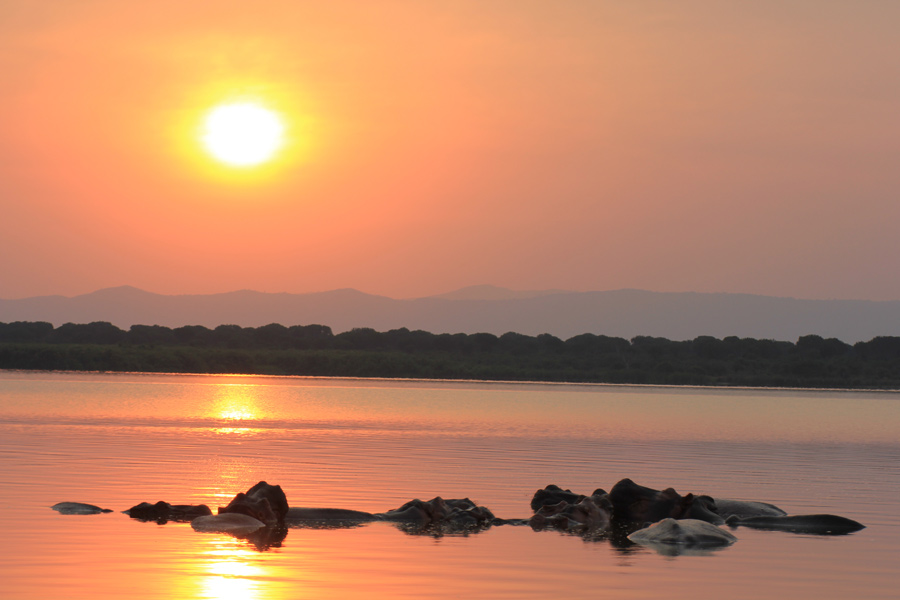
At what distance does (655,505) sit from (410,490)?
20.5 ft

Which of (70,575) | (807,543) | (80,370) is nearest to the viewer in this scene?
(70,575)

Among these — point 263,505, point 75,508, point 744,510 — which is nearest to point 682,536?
point 744,510

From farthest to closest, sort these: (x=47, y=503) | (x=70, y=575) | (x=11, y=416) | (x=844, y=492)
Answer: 1. (x=11, y=416)
2. (x=844, y=492)
3. (x=47, y=503)
4. (x=70, y=575)

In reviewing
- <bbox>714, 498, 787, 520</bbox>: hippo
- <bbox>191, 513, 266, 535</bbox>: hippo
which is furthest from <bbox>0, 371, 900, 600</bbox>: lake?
<bbox>714, 498, 787, 520</bbox>: hippo

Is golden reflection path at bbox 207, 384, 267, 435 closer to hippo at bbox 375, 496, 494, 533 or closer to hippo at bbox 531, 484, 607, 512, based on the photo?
hippo at bbox 531, 484, 607, 512

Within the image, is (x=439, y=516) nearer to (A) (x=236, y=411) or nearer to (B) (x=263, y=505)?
(B) (x=263, y=505)

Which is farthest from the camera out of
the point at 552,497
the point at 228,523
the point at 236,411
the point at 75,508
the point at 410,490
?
the point at 236,411

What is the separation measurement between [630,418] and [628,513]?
43004 mm

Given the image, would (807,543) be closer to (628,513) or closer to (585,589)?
(628,513)

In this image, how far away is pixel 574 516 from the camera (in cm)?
2394

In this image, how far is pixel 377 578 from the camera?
56.4ft

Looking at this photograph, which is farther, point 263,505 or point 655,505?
point 655,505

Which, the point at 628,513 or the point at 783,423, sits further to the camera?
the point at 783,423

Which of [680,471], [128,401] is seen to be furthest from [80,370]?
[680,471]
